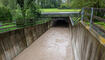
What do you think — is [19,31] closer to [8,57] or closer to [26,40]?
[26,40]

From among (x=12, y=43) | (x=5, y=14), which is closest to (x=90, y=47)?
(x=12, y=43)

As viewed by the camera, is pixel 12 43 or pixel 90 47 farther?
pixel 12 43

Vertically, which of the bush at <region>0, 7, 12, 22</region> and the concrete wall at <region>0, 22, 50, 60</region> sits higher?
the bush at <region>0, 7, 12, 22</region>

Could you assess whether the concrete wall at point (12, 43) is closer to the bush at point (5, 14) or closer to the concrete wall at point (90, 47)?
the bush at point (5, 14)

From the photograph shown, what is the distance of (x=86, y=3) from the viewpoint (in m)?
13.0

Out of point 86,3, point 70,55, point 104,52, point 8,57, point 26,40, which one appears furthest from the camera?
point 86,3

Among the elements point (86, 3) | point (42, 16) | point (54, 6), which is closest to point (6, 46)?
point (86, 3)

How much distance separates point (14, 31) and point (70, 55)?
6004 mm

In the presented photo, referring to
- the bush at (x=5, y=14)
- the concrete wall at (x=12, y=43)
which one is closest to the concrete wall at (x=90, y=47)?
the concrete wall at (x=12, y=43)

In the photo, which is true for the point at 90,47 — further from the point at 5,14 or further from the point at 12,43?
the point at 5,14

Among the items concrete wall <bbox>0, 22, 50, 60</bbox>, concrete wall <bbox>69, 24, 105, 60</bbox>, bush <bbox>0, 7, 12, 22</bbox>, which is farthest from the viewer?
bush <bbox>0, 7, 12, 22</bbox>

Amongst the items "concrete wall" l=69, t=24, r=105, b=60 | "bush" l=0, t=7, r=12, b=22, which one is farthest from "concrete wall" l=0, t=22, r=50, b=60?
"concrete wall" l=69, t=24, r=105, b=60

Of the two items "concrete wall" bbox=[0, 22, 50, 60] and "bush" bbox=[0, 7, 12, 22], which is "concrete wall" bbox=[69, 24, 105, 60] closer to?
"concrete wall" bbox=[0, 22, 50, 60]

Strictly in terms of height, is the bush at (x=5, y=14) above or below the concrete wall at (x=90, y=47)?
above
